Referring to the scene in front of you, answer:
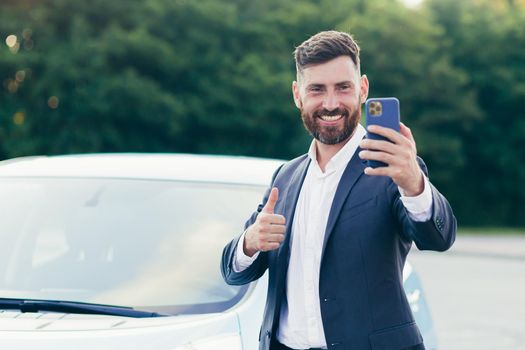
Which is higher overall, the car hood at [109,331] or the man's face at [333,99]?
the man's face at [333,99]

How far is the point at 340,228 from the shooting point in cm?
219

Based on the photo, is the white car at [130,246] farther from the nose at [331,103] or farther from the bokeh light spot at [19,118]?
the bokeh light spot at [19,118]

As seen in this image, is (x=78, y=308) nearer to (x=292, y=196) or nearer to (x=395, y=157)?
(x=292, y=196)

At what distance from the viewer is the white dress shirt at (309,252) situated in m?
2.25

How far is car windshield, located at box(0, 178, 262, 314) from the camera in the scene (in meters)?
3.06

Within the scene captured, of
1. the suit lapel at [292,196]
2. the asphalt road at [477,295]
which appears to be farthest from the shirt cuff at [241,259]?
the asphalt road at [477,295]

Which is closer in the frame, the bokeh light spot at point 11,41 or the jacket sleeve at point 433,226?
the jacket sleeve at point 433,226

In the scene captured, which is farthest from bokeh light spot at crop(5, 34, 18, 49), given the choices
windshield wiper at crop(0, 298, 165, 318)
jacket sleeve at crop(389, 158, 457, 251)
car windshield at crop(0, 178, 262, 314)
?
jacket sleeve at crop(389, 158, 457, 251)

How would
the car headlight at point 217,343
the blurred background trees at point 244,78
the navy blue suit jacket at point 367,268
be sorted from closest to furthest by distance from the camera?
1. the navy blue suit jacket at point 367,268
2. the car headlight at point 217,343
3. the blurred background trees at point 244,78

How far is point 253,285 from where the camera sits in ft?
9.98

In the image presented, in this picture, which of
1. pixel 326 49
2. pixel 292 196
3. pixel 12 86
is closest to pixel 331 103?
pixel 326 49

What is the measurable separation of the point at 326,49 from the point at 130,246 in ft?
4.47

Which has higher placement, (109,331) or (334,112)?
(334,112)

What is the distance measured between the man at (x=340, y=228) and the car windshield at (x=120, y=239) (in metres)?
0.70
